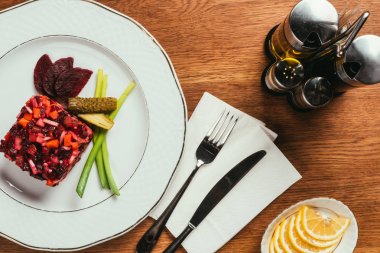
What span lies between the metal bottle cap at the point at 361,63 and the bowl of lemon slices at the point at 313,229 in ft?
1.41

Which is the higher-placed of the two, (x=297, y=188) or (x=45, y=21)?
(x=45, y=21)

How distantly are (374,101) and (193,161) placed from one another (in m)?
0.74

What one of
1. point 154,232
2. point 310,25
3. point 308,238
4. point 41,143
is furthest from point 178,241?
point 310,25

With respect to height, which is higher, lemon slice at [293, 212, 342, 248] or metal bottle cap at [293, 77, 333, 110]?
metal bottle cap at [293, 77, 333, 110]

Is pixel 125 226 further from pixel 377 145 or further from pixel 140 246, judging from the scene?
pixel 377 145

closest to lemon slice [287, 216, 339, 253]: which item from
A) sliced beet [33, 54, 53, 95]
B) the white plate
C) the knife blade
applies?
the knife blade

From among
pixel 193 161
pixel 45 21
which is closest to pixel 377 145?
pixel 193 161

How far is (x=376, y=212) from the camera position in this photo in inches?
67.0

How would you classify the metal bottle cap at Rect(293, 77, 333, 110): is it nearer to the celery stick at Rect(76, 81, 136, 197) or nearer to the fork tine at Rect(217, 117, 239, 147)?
the fork tine at Rect(217, 117, 239, 147)

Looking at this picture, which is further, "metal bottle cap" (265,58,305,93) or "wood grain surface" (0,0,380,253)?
"wood grain surface" (0,0,380,253)

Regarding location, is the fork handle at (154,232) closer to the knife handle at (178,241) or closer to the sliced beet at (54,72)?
the knife handle at (178,241)

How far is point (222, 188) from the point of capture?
1.63 m

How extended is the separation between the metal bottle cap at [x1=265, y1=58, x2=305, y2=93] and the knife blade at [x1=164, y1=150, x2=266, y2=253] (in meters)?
0.26

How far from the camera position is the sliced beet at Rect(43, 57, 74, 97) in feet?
5.22
